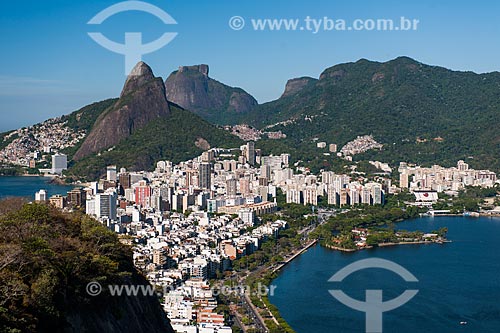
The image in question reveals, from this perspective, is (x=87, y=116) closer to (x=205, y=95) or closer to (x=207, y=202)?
(x=207, y=202)

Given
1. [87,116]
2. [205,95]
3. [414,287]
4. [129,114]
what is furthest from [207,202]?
[205,95]

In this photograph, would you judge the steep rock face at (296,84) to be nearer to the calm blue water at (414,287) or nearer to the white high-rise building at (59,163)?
the white high-rise building at (59,163)

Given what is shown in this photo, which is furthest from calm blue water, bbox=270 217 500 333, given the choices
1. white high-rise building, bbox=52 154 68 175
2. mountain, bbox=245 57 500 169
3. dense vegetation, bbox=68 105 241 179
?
white high-rise building, bbox=52 154 68 175

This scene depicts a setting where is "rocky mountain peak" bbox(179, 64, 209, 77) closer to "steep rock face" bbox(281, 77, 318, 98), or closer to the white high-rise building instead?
"steep rock face" bbox(281, 77, 318, 98)

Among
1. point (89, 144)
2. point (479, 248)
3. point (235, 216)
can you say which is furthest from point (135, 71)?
point (479, 248)

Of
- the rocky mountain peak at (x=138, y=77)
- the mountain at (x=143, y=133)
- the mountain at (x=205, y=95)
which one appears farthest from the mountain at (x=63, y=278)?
the mountain at (x=205, y=95)

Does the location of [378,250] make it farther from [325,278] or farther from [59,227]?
[59,227]
